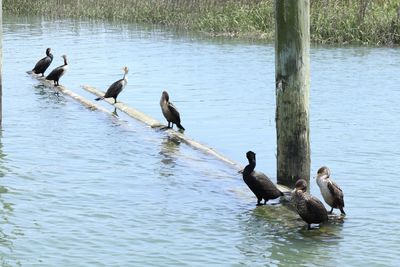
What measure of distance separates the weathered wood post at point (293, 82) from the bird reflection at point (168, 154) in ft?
7.80

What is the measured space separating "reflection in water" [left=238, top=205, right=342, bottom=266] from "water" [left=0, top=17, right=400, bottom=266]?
0.07 feet

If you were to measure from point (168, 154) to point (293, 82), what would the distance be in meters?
3.70

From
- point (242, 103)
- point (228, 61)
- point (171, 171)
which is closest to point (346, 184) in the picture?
point (171, 171)

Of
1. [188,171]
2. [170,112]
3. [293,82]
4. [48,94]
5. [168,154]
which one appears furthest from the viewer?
[48,94]

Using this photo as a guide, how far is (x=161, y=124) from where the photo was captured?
15.9m

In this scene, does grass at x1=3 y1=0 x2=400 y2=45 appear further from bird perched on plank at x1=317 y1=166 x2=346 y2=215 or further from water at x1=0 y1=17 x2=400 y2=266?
bird perched on plank at x1=317 y1=166 x2=346 y2=215

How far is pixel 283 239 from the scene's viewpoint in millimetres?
9453

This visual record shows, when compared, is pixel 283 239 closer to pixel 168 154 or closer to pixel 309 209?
pixel 309 209

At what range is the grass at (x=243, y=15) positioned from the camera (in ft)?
100

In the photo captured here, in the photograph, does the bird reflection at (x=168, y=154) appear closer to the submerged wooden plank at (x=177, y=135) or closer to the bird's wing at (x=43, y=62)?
the submerged wooden plank at (x=177, y=135)

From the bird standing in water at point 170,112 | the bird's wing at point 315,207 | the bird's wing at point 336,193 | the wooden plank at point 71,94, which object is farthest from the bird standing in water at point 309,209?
the wooden plank at point 71,94

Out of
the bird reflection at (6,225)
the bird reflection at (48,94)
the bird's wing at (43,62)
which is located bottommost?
the bird reflection at (6,225)

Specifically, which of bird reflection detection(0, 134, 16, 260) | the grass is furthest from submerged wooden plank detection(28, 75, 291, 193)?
the grass

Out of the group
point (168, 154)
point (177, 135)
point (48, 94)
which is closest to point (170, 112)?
point (177, 135)
